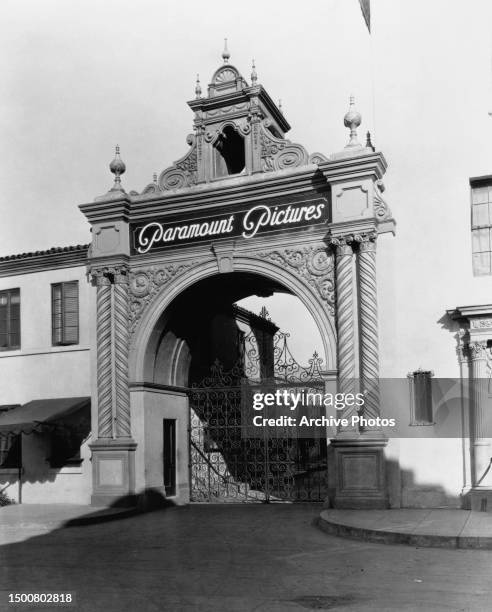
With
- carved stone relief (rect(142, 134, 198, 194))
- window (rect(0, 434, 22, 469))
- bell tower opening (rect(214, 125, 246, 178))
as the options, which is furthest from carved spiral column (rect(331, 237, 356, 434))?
window (rect(0, 434, 22, 469))

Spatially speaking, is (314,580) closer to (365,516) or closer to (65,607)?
(65,607)

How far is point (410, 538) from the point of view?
1110 cm

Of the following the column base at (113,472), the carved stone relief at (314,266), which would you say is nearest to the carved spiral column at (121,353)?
the column base at (113,472)

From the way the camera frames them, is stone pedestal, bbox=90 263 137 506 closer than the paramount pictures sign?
No

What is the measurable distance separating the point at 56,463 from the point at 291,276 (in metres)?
7.15

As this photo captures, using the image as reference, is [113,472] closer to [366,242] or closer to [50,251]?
[50,251]

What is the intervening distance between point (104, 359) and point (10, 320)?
337cm

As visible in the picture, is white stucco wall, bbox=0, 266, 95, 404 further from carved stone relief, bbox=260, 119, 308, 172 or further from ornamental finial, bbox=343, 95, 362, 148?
ornamental finial, bbox=343, 95, 362, 148

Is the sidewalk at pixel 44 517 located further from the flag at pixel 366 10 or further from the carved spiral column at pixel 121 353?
the flag at pixel 366 10

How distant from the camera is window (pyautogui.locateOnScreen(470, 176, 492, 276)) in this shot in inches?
579

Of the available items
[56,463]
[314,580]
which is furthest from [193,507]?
[314,580]

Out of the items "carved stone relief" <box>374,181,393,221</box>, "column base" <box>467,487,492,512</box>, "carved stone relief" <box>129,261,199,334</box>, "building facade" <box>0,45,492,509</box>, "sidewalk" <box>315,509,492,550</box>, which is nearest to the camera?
"sidewalk" <box>315,509,492,550</box>

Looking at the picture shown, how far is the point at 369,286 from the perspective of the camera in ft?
49.1

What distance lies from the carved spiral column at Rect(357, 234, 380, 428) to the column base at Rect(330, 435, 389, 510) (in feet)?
2.01
